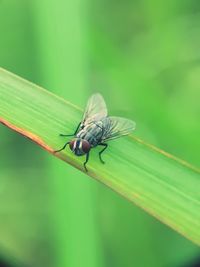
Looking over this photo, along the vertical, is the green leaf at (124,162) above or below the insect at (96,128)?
above

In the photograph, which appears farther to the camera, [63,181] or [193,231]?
[63,181]

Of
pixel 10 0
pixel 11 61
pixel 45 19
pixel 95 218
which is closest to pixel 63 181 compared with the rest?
pixel 95 218

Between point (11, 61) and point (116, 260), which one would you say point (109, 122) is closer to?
point (116, 260)

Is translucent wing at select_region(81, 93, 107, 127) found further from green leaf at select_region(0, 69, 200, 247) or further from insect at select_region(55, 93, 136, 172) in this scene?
green leaf at select_region(0, 69, 200, 247)

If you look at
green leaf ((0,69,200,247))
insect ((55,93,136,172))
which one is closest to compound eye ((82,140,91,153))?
insect ((55,93,136,172))

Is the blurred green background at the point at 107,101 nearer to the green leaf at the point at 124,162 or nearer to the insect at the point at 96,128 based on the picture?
the insect at the point at 96,128

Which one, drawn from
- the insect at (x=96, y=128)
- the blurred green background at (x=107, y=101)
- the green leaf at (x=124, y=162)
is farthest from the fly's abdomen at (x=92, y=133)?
the green leaf at (x=124, y=162)
